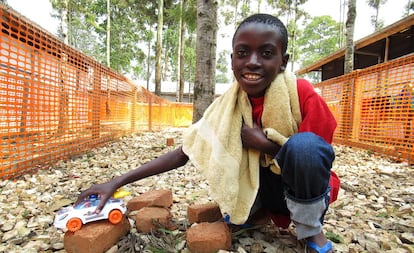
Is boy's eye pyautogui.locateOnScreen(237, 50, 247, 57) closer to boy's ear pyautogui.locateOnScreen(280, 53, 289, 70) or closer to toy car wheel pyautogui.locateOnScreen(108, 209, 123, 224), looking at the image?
boy's ear pyautogui.locateOnScreen(280, 53, 289, 70)

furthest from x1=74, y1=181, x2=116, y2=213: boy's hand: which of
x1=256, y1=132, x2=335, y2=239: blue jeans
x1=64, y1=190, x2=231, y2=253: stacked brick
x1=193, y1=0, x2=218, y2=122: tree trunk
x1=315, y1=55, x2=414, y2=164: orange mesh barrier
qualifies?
x1=315, y1=55, x2=414, y2=164: orange mesh barrier

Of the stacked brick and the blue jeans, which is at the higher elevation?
the blue jeans

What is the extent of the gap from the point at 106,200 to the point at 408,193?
2394 mm

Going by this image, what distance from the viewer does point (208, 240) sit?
1.08 m

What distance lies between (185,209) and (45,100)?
6.80 ft

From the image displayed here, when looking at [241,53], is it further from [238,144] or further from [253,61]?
[238,144]

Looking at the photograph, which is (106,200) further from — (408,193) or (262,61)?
(408,193)

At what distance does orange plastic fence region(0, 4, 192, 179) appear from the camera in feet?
7.23

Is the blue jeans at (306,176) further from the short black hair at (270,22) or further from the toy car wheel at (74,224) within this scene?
the toy car wheel at (74,224)

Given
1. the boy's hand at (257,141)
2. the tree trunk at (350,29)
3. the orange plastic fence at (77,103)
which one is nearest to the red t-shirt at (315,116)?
the boy's hand at (257,141)

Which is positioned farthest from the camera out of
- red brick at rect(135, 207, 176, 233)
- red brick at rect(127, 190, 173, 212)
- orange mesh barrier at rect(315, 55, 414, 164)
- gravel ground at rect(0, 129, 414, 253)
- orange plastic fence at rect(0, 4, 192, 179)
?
orange mesh barrier at rect(315, 55, 414, 164)

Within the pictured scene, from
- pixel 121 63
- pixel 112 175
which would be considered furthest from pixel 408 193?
pixel 121 63

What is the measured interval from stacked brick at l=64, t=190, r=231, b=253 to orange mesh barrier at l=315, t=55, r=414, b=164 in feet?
11.1

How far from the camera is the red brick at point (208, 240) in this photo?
1092 millimetres
